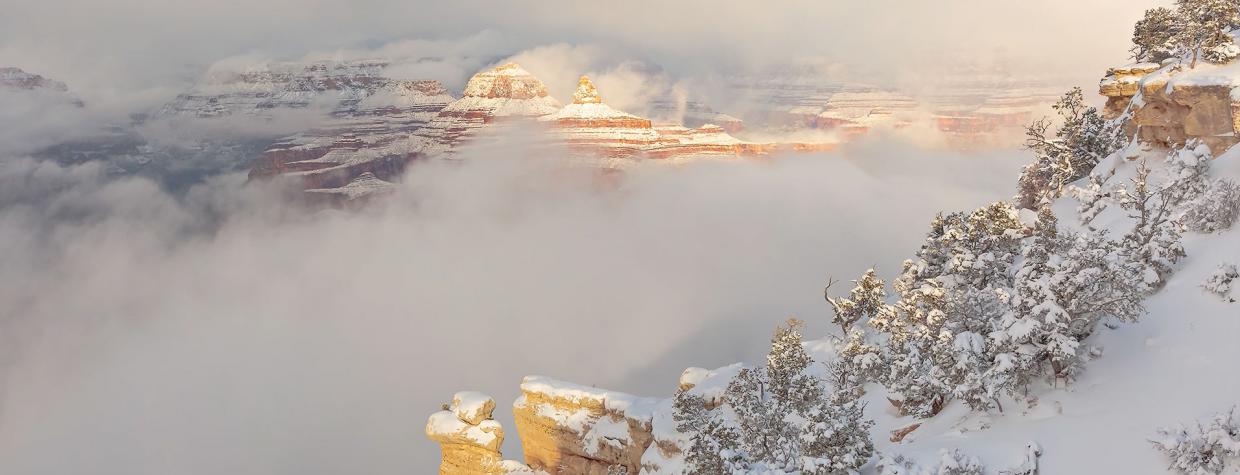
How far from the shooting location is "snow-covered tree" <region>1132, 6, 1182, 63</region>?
1889 inches

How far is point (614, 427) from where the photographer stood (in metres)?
36.8

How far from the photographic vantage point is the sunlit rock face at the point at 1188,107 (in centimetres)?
3284

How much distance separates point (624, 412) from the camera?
36281mm

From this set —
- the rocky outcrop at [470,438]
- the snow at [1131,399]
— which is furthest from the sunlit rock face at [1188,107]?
the rocky outcrop at [470,438]

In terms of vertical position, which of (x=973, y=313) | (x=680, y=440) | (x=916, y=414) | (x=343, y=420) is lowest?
(x=343, y=420)

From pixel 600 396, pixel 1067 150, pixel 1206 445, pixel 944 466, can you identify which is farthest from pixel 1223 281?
pixel 1067 150

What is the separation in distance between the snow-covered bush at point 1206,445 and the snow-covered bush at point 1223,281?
6.92 metres

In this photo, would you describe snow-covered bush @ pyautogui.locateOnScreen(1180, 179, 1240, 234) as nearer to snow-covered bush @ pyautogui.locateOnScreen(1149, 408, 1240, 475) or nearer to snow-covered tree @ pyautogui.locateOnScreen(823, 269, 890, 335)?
snow-covered bush @ pyautogui.locateOnScreen(1149, 408, 1240, 475)

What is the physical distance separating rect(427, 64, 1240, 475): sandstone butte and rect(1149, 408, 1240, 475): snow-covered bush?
17.7m

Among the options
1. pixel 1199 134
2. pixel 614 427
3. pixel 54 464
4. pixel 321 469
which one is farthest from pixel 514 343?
pixel 1199 134

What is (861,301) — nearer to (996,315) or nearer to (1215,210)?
(996,315)

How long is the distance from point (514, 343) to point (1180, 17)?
138875 millimetres

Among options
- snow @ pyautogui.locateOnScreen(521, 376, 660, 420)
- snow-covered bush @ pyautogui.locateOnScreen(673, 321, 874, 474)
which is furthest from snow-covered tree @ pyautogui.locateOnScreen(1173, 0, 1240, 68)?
snow @ pyautogui.locateOnScreen(521, 376, 660, 420)

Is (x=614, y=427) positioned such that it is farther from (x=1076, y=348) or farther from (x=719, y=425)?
(x=1076, y=348)
